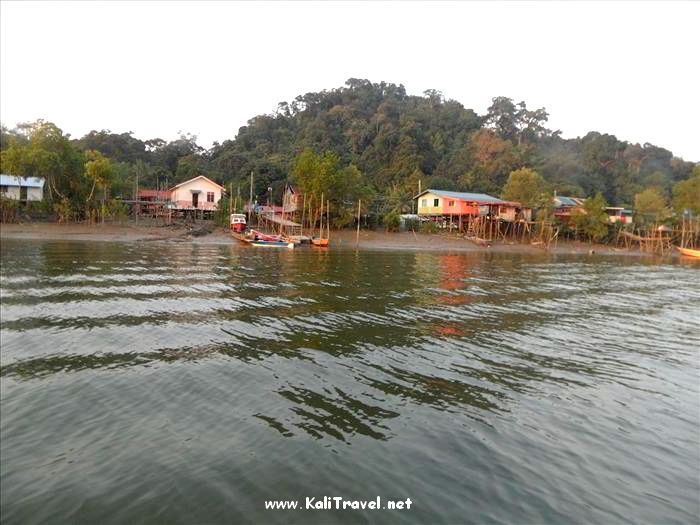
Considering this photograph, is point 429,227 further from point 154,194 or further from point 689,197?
point 689,197

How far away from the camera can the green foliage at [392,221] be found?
62875 mm

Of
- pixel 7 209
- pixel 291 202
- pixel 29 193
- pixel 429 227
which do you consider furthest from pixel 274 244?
pixel 29 193

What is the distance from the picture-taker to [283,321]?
17.0m

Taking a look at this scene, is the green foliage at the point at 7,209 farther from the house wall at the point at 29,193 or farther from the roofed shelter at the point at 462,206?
the roofed shelter at the point at 462,206

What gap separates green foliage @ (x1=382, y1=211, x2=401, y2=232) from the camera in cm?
6288

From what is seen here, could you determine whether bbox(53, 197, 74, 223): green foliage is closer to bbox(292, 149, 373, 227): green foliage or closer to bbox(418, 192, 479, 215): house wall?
bbox(292, 149, 373, 227): green foliage

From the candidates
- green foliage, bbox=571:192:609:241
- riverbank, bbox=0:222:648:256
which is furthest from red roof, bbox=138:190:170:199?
green foliage, bbox=571:192:609:241

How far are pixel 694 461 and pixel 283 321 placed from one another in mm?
12183

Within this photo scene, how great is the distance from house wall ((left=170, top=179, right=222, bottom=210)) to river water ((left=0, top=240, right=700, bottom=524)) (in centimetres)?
4657

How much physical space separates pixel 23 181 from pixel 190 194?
19.3 meters

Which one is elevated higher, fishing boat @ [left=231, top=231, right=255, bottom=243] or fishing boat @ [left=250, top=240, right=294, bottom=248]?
fishing boat @ [left=231, top=231, right=255, bottom=243]

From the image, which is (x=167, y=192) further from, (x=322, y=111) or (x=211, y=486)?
(x=211, y=486)

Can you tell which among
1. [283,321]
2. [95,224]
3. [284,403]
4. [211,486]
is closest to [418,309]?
[283,321]

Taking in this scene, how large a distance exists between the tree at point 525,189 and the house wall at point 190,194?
140ft
